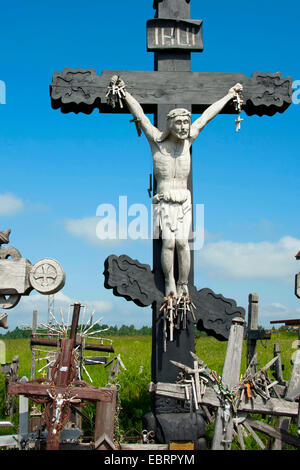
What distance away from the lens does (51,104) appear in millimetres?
6621

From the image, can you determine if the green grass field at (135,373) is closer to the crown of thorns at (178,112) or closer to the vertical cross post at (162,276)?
the vertical cross post at (162,276)

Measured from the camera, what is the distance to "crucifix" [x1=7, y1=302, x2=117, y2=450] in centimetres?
468

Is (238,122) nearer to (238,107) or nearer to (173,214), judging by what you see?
(238,107)

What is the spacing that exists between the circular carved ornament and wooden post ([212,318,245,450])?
1640mm

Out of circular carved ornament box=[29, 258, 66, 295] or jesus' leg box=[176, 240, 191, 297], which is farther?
jesus' leg box=[176, 240, 191, 297]

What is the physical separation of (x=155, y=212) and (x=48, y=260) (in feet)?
5.74

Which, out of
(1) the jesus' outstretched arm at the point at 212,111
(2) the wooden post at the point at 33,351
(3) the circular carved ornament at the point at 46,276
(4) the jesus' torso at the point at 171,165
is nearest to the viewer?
(3) the circular carved ornament at the point at 46,276

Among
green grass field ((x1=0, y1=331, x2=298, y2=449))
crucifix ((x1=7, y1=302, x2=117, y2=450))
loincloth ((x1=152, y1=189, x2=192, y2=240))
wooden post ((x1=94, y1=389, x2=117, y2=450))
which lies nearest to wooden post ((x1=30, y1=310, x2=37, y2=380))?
green grass field ((x1=0, y1=331, x2=298, y2=449))

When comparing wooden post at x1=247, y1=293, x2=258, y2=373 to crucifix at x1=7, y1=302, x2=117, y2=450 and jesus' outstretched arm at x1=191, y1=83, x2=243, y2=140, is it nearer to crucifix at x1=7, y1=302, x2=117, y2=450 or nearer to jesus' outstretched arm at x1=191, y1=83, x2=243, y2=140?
jesus' outstretched arm at x1=191, y1=83, x2=243, y2=140

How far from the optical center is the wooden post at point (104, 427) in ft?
15.0

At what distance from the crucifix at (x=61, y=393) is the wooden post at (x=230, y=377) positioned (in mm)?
929

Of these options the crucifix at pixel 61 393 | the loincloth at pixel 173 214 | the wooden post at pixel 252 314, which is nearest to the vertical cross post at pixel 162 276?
the loincloth at pixel 173 214
